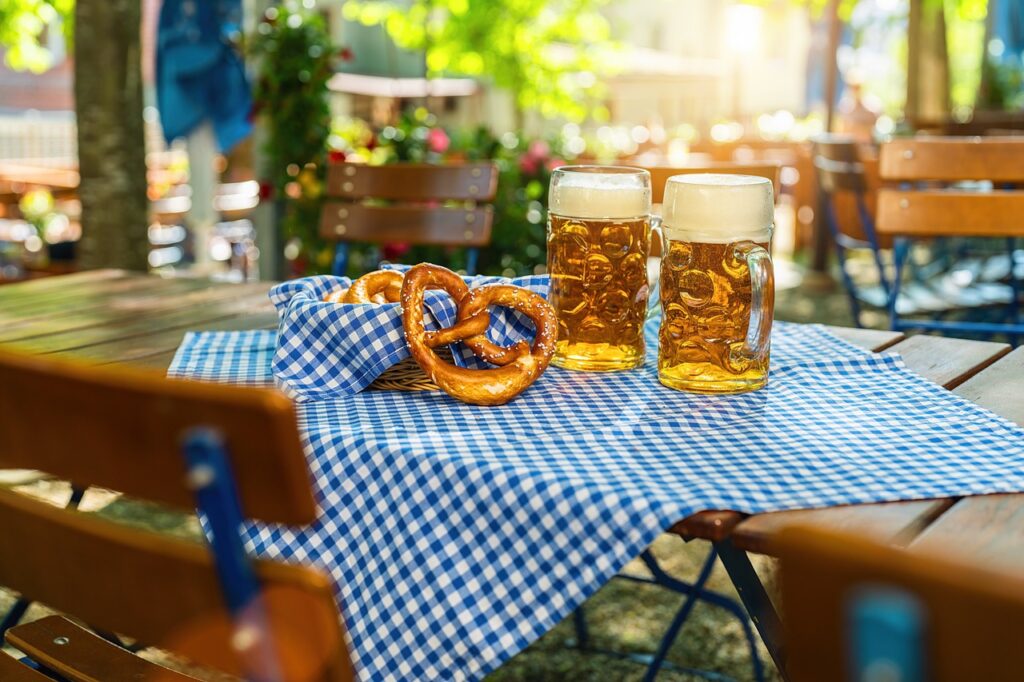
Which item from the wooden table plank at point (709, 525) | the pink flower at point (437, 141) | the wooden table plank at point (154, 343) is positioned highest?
the pink flower at point (437, 141)

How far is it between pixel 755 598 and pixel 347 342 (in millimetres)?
587

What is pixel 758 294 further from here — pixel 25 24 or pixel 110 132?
pixel 25 24

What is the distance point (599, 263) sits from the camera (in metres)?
1.43

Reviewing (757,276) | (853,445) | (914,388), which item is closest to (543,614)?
(853,445)

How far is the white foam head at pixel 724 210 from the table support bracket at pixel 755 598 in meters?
0.40

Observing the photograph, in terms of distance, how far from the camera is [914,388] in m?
1.37

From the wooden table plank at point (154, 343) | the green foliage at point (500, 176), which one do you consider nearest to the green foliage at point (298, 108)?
the green foliage at point (500, 176)

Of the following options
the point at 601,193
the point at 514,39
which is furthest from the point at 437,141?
the point at 514,39

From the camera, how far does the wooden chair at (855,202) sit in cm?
315

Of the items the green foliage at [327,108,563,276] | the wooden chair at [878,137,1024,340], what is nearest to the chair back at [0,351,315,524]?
the wooden chair at [878,137,1024,340]

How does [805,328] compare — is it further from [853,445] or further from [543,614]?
[543,614]

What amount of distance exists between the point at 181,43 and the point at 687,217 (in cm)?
497

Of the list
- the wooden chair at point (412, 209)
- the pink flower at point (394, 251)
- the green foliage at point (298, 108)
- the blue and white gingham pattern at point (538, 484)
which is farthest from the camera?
the green foliage at point (298, 108)

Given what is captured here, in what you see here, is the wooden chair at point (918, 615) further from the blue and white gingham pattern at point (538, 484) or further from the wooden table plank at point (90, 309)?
the wooden table plank at point (90, 309)
